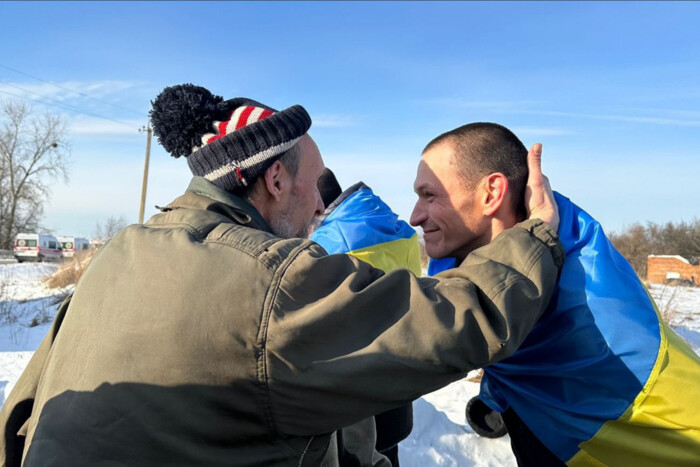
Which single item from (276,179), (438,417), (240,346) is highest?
(276,179)

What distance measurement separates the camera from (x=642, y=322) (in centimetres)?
202

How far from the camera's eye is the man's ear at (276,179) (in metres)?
2.35

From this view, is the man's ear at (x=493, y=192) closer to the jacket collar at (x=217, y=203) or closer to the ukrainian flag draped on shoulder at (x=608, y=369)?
the ukrainian flag draped on shoulder at (x=608, y=369)

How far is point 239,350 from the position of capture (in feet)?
4.81

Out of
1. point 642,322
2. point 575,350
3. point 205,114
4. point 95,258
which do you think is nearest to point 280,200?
point 205,114

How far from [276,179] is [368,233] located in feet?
3.91

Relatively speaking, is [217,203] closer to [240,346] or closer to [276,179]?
[276,179]

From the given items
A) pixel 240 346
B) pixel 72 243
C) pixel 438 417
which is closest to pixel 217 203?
pixel 240 346

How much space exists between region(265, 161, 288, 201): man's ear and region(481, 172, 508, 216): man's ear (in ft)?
2.93

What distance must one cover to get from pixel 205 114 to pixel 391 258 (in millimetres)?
1590

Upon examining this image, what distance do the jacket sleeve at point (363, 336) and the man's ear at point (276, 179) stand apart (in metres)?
0.79

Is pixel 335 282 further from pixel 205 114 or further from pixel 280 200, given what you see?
pixel 205 114

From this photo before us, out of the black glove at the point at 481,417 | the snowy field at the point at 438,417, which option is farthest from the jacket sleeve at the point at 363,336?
the snowy field at the point at 438,417

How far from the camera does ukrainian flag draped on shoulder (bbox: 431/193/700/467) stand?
1981 mm
